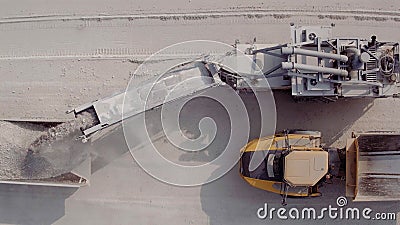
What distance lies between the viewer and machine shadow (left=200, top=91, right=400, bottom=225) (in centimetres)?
943

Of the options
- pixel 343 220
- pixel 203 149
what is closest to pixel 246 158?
pixel 203 149

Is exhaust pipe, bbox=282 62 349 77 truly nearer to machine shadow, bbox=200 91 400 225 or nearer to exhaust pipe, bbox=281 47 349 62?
exhaust pipe, bbox=281 47 349 62

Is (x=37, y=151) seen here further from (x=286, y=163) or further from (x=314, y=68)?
(x=314, y=68)

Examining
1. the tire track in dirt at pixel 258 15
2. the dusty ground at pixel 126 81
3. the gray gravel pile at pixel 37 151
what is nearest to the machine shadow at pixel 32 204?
the dusty ground at pixel 126 81

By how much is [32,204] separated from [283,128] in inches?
180

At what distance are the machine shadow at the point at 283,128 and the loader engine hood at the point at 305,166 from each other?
115cm

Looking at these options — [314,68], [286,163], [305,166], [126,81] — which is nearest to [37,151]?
[126,81]

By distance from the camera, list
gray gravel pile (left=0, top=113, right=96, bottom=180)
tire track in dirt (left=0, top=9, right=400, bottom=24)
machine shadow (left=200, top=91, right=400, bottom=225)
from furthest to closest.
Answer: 1. tire track in dirt (left=0, top=9, right=400, bottom=24)
2. machine shadow (left=200, top=91, right=400, bottom=225)
3. gray gravel pile (left=0, top=113, right=96, bottom=180)

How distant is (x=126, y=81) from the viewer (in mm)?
9578

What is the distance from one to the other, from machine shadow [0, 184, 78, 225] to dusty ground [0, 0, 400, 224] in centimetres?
2

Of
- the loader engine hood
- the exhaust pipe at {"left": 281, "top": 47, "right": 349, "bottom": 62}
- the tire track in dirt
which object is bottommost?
the loader engine hood

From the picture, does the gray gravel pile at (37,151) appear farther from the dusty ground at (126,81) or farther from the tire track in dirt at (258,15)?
the tire track in dirt at (258,15)

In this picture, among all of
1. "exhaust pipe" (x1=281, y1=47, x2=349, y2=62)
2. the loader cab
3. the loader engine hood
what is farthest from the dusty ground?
"exhaust pipe" (x1=281, y1=47, x2=349, y2=62)

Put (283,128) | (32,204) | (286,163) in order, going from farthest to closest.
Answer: (32,204), (283,128), (286,163)
